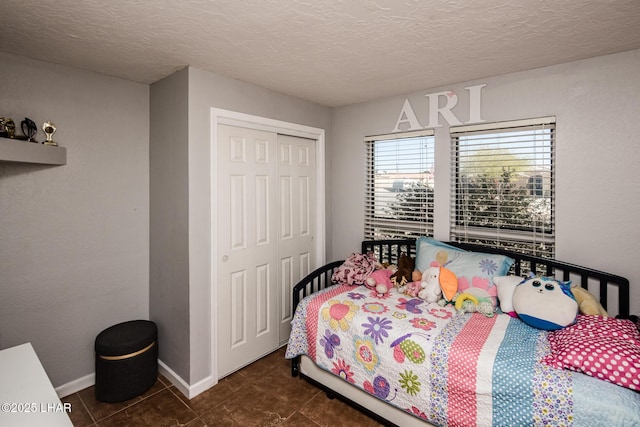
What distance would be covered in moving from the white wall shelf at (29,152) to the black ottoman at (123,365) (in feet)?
4.42

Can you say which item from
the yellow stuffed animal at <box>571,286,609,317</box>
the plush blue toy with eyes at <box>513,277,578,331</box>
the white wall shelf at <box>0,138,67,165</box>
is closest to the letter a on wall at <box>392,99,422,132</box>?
the plush blue toy with eyes at <box>513,277,578,331</box>

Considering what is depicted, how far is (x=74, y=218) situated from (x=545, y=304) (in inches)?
132

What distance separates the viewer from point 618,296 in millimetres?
2172

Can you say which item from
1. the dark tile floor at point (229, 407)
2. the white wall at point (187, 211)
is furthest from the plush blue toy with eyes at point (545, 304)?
the white wall at point (187, 211)

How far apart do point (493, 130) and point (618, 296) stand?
1.45 meters

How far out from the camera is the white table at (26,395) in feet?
3.70

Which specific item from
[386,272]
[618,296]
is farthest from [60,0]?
[618,296]

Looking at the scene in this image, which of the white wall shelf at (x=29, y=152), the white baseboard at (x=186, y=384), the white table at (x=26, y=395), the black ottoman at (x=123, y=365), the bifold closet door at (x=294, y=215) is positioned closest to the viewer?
the white table at (x=26, y=395)

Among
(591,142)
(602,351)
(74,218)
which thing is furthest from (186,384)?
(591,142)

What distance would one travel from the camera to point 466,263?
8.37ft

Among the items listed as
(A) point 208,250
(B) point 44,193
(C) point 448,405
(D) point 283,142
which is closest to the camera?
(C) point 448,405

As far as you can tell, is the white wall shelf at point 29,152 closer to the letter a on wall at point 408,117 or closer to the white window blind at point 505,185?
the letter a on wall at point 408,117

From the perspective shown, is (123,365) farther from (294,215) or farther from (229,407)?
(294,215)

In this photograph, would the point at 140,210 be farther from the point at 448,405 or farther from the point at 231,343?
the point at 448,405
